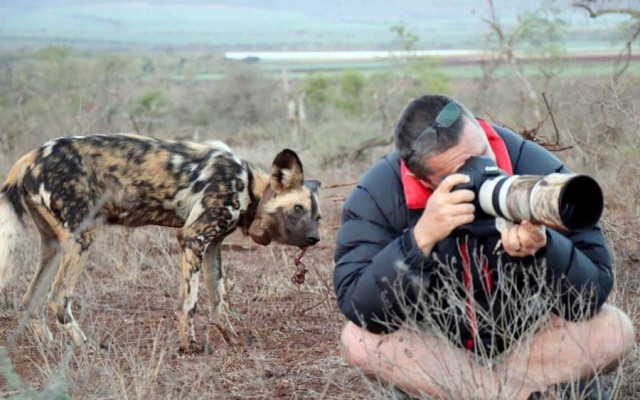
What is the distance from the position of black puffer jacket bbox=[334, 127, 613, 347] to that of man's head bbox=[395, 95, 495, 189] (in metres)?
0.22

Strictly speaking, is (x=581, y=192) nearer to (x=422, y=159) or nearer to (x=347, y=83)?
(x=422, y=159)

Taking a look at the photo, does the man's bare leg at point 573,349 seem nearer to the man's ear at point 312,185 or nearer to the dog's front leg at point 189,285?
the dog's front leg at point 189,285

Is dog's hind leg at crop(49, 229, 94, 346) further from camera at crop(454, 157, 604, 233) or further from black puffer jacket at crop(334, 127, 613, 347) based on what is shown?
camera at crop(454, 157, 604, 233)

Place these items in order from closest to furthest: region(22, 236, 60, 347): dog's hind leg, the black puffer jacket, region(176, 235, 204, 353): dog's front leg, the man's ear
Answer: the black puffer jacket → region(22, 236, 60, 347): dog's hind leg → region(176, 235, 204, 353): dog's front leg → the man's ear

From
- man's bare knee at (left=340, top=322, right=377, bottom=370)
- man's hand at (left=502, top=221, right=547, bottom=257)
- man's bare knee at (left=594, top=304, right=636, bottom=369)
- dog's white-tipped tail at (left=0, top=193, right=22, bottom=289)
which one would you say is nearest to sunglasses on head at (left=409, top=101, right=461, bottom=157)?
man's hand at (left=502, top=221, right=547, bottom=257)

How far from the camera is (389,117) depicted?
16.5m

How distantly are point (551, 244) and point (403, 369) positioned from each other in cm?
68

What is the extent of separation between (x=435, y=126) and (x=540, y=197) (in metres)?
0.56

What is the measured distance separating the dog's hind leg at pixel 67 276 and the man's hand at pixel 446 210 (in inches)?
121

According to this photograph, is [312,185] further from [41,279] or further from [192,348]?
[41,279]

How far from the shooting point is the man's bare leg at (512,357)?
3666 mm

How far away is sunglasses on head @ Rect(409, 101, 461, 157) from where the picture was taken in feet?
11.3

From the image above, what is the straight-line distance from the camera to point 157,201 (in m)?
6.36

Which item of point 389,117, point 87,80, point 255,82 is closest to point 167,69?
point 255,82
